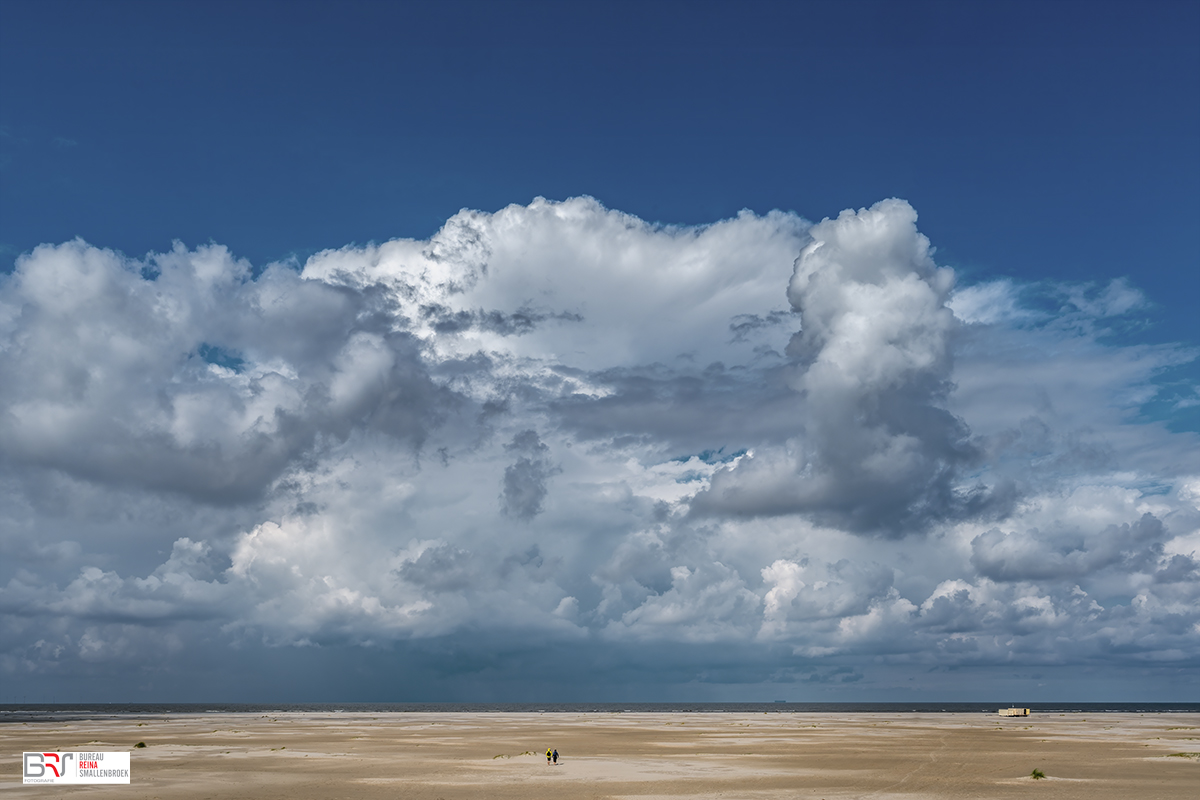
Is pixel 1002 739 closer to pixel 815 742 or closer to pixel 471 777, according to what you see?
pixel 815 742

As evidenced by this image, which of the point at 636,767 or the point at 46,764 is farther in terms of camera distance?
the point at 636,767

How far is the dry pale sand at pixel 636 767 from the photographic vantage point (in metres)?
53.6

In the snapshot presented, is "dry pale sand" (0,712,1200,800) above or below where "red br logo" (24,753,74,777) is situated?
below

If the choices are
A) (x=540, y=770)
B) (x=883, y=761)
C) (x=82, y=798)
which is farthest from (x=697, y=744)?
(x=82, y=798)

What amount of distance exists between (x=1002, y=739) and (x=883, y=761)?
4242 centimetres

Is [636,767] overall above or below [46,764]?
below

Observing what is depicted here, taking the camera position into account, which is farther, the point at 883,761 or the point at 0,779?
the point at 883,761

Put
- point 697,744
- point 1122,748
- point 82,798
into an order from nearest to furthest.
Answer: point 82,798 → point 1122,748 → point 697,744

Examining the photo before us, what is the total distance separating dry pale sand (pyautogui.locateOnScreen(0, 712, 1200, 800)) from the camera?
53562mm

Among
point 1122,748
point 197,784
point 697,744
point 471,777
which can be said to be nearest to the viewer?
point 197,784

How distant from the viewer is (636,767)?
68.4 metres

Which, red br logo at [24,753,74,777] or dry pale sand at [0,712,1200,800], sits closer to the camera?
dry pale sand at [0,712,1200,800]

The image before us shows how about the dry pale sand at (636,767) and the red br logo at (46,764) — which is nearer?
the dry pale sand at (636,767)

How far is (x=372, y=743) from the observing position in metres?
98.5
